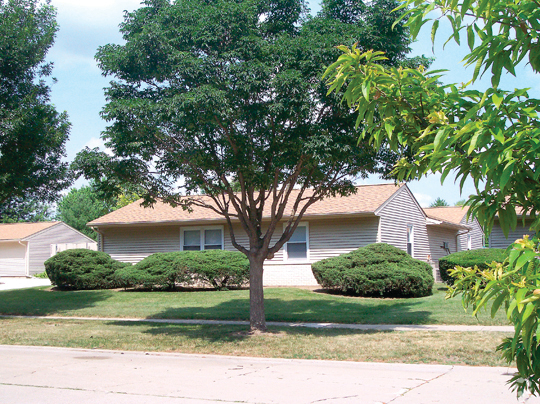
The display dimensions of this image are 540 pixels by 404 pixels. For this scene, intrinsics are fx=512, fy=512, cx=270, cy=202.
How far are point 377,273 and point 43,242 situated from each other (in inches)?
1318

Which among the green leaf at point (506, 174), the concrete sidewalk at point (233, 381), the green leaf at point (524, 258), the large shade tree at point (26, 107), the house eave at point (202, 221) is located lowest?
the concrete sidewalk at point (233, 381)

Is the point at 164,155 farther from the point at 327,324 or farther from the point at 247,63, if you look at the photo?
the point at 327,324

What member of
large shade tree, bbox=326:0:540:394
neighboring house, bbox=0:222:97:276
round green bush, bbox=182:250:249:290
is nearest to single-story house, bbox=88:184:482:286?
round green bush, bbox=182:250:249:290

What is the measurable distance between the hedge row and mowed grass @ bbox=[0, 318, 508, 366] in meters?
7.52

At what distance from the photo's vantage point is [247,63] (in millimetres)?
11336

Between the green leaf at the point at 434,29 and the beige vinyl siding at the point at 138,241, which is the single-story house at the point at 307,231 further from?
the green leaf at the point at 434,29

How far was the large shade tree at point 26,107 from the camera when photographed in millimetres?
16656

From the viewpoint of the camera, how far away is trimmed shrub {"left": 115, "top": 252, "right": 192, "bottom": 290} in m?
22.0

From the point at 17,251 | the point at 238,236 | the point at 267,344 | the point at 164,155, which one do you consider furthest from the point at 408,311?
the point at 17,251

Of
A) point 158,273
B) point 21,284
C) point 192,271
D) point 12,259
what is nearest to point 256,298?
point 192,271

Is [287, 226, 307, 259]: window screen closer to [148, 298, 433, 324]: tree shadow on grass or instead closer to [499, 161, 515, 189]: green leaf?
[148, 298, 433, 324]: tree shadow on grass

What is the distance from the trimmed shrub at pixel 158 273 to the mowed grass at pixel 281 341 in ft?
24.6

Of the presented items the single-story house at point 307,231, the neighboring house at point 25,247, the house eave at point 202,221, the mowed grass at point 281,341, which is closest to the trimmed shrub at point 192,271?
the single-story house at point 307,231

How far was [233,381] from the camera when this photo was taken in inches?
316
